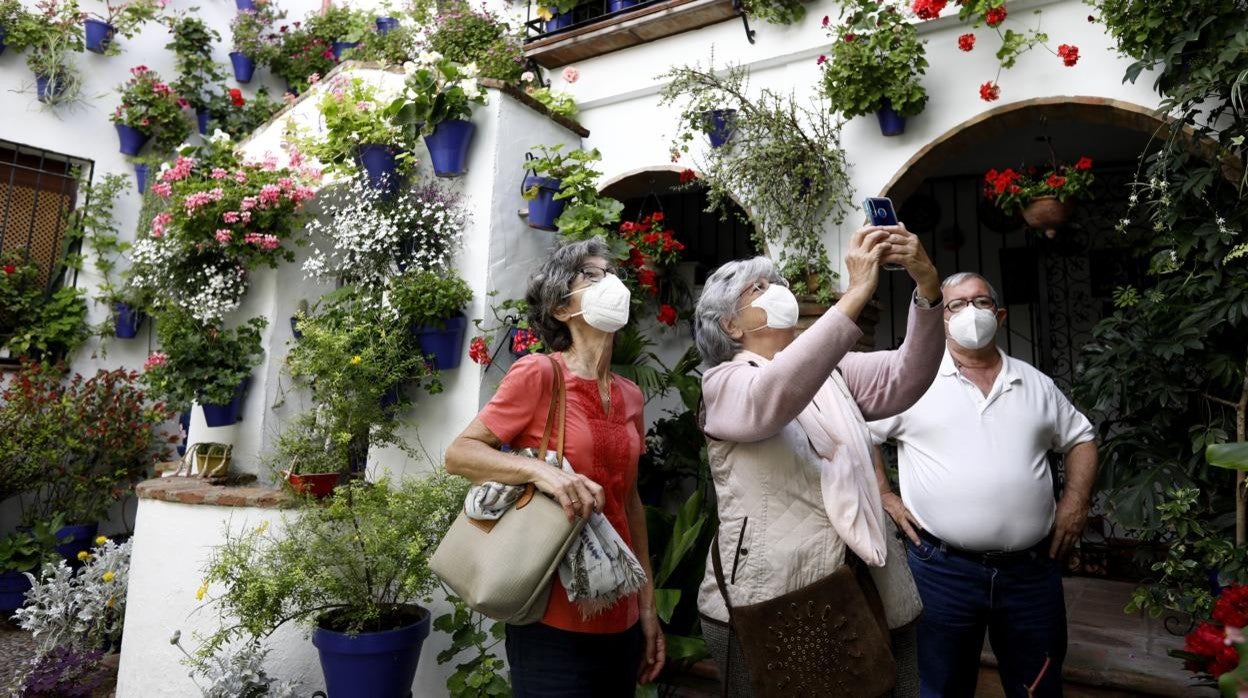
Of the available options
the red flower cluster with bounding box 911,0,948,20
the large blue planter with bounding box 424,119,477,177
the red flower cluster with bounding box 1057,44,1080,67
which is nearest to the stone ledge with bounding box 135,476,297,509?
the large blue planter with bounding box 424,119,477,177

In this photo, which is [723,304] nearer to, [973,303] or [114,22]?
[973,303]

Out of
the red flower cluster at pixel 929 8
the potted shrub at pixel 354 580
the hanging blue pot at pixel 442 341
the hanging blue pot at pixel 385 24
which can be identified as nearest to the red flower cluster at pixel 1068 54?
the red flower cluster at pixel 929 8

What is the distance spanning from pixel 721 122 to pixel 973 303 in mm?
1833

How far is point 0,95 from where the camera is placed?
18.2ft

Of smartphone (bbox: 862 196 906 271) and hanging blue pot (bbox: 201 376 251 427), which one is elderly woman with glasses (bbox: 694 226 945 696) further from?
hanging blue pot (bbox: 201 376 251 427)

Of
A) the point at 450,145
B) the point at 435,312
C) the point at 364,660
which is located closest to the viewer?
the point at 364,660

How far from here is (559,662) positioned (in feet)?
5.71

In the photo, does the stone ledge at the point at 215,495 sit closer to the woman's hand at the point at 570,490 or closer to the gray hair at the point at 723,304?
the woman's hand at the point at 570,490

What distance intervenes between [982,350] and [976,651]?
96cm

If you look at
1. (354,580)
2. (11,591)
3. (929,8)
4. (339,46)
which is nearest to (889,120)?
(929,8)

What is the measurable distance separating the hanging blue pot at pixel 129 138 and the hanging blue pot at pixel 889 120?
5780 millimetres

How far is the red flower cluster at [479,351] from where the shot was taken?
11.1 ft

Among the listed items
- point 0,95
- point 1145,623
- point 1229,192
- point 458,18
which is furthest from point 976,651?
point 0,95

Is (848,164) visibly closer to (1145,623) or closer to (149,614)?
(1145,623)
